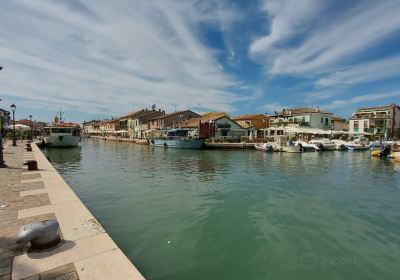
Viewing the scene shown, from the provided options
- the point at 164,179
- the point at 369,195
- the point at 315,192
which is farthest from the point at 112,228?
the point at 369,195

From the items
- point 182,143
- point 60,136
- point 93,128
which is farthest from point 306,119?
point 93,128

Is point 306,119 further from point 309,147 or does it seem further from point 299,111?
point 309,147

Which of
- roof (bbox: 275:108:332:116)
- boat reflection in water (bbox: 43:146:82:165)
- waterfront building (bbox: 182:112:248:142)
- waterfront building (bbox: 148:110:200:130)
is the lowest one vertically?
boat reflection in water (bbox: 43:146:82:165)

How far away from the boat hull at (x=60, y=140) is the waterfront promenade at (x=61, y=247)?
118 feet

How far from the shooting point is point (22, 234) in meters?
4.43

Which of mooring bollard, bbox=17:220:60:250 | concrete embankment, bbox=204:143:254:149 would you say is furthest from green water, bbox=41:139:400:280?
concrete embankment, bbox=204:143:254:149

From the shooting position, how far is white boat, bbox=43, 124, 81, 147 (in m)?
40.4

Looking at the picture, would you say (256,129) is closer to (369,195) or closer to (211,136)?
(211,136)

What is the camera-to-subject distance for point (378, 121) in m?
71.2

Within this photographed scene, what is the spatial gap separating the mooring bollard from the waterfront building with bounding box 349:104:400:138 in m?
79.1

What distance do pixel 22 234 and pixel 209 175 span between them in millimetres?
13943

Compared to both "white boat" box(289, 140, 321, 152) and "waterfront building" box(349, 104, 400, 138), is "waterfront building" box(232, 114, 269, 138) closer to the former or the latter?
"white boat" box(289, 140, 321, 152)

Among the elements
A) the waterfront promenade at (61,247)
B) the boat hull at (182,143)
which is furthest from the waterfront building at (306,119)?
the waterfront promenade at (61,247)

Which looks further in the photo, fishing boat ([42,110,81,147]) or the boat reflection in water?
fishing boat ([42,110,81,147])
